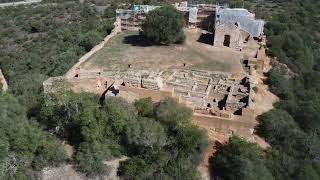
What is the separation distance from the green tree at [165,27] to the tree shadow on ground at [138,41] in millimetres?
363

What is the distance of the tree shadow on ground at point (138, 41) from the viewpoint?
29750mm

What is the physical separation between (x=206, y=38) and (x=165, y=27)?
127 inches

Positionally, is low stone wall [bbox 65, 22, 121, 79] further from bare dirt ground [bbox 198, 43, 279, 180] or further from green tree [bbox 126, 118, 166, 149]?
bare dirt ground [bbox 198, 43, 279, 180]

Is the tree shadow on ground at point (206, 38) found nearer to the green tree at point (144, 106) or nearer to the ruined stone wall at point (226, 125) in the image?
the ruined stone wall at point (226, 125)

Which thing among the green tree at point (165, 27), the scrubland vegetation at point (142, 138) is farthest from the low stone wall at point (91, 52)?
the green tree at point (165, 27)

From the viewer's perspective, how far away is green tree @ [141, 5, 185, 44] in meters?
28.8

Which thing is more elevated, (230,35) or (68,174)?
(230,35)

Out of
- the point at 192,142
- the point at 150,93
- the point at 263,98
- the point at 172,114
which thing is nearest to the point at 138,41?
the point at 150,93

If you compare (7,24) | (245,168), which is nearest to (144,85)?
(245,168)

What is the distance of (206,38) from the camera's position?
30531 millimetres

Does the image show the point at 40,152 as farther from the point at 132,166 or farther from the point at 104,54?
the point at 104,54

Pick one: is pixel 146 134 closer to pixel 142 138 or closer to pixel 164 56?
pixel 142 138

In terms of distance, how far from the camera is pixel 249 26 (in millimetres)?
30938

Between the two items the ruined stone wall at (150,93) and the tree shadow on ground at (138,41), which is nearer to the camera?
the ruined stone wall at (150,93)
